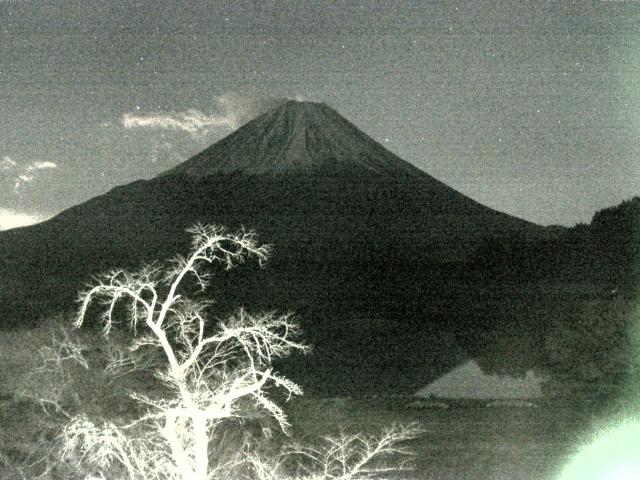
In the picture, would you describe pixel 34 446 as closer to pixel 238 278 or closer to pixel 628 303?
pixel 628 303

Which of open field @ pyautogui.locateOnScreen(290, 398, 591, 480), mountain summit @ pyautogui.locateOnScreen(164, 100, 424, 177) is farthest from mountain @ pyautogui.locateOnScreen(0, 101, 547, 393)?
open field @ pyautogui.locateOnScreen(290, 398, 591, 480)

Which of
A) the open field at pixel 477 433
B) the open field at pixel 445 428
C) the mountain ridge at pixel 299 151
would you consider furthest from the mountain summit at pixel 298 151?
the open field at pixel 477 433

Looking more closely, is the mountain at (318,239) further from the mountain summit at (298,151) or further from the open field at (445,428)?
the open field at (445,428)

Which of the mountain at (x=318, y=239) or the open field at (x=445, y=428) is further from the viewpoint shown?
the mountain at (x=318, y=239)

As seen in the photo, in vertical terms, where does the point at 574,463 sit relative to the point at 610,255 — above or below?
below

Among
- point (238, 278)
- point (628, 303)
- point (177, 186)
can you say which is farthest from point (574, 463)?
point (177, 186)

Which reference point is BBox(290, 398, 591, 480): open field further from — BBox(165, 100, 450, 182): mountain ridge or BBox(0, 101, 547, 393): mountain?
BBox(165, 100, 450, 182): mountain ridge
